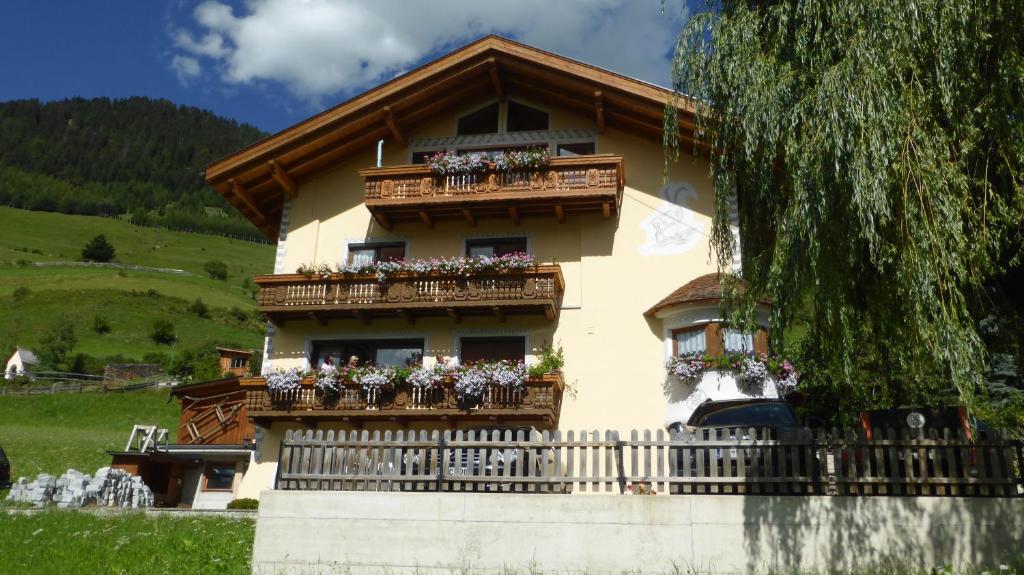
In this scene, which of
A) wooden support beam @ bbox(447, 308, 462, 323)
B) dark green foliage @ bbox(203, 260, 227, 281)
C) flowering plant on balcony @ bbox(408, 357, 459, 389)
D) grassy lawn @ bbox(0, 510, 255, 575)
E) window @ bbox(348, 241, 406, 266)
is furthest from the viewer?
dark green foliage @ bbox(203, 260, 227, 281)

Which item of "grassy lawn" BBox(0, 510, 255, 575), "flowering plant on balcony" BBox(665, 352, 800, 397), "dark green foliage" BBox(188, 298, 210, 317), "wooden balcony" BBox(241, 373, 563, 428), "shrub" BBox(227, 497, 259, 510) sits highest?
"dark green foliage" BBox(188, 298, 210, 317)

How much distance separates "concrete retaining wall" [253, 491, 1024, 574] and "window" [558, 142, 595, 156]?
13193mm

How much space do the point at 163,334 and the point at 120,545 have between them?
221 ft

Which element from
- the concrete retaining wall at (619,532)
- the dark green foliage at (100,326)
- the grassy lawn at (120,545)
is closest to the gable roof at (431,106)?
the grassy lawn at (120,545)

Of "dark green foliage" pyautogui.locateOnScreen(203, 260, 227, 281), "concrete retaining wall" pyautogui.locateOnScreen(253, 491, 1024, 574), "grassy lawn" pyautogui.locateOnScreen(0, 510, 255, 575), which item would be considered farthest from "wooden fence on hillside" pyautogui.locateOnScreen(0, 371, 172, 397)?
"dark green foliage" pyautogui.locateOnScreen(203, 260, 227, 281)

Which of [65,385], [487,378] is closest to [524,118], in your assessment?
[487,378]

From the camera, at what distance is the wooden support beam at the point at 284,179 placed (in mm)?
22969

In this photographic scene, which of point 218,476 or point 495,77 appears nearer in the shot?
point 495,77

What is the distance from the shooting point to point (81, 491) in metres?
21.0

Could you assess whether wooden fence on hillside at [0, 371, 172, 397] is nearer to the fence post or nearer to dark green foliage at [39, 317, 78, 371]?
A: dark green foliage at [39, 317, 78, 371]

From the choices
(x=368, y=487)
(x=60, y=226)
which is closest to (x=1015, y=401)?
(x=368, y=487)

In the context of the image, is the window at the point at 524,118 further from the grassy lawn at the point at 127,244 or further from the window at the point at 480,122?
the grassy lawn at the point at 127,244

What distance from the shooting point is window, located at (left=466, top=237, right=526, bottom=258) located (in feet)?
73.4

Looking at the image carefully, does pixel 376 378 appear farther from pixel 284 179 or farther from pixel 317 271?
pixel 284 179
